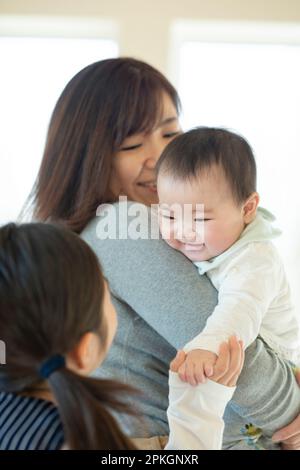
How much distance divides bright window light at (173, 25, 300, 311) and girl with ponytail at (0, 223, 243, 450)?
69.4 inches

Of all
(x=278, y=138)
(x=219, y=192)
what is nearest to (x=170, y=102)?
(x=219, y=192)

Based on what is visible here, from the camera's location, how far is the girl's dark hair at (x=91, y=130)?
3.41ft

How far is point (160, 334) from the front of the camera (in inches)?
34.9

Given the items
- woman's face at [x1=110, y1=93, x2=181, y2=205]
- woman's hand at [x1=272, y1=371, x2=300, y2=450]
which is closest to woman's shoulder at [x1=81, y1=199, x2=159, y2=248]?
woman's face at [x1=110, y1=93, x2=181, y2=205]

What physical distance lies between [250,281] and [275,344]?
0.51 ft

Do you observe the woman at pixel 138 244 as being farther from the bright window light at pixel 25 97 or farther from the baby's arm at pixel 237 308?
the bright window light at pixel 25 97

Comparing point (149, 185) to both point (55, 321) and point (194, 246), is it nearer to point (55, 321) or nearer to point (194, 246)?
point (194, 246)

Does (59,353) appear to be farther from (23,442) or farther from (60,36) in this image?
(60,36)

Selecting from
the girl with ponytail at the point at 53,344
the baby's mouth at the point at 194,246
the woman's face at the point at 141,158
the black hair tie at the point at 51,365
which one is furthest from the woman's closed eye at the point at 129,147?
the black hair tie at the point at 51,365

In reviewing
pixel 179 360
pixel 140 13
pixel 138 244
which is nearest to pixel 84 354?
pixel 179 360

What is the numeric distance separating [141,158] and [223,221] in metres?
0.24

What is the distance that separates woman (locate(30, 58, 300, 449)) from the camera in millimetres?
849

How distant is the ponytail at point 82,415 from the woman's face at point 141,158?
21.0 inches

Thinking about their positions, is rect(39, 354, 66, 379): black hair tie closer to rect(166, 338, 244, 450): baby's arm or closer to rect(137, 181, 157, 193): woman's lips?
rect(166, 338, 244, 450): baby's arm
